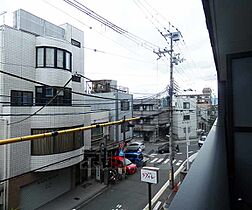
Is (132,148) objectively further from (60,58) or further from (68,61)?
(60,58)

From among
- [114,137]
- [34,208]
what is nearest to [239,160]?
[34,208]

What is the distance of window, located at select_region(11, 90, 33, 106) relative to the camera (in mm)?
5840

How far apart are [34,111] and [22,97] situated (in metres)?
0.56

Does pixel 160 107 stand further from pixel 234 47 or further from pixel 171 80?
pixel 234 47

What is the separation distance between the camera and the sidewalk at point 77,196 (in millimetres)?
6562

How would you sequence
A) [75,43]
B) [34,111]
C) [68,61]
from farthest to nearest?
[75,43], [68,61], [34,111]

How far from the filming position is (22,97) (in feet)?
20.0

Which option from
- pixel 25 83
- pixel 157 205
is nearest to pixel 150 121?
pixel 157 205

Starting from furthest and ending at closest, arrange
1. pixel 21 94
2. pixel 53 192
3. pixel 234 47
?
pixel 53 192 < pixel 21 94 < pixel 234 47

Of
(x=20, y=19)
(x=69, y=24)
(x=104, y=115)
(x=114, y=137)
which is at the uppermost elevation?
(x=69, y=24)

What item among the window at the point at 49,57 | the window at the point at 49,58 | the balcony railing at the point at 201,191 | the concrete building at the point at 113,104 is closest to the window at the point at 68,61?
the window at the point at 49,57

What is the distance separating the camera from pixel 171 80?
7949mm

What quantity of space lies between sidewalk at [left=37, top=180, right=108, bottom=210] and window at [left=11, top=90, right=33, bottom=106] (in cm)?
336

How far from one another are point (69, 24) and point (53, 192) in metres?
6.27
